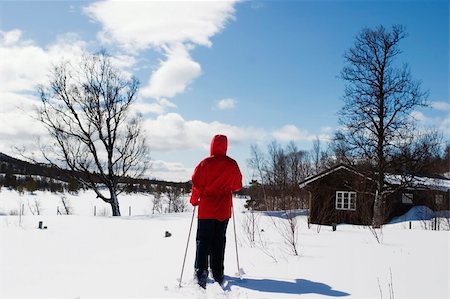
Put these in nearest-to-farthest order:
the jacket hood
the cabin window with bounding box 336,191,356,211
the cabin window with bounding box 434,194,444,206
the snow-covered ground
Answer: the snow-covered ground
the jacket hood
the cabin window with bounding box 434,194,444,206
the cabin window with bounding box 336,191,356,211

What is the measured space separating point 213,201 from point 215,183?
234 mm

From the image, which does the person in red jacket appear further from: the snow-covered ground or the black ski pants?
the snow-covered ground

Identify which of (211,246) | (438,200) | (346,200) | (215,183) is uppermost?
(215,183)

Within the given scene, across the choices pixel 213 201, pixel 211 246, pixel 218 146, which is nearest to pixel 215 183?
pixel 213 201

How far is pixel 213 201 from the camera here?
17.1 feet

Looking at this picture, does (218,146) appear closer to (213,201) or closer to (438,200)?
(213,201)

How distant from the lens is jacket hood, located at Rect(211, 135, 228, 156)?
5.31 m

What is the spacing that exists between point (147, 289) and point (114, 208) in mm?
22772

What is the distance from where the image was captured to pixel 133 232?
12.1m

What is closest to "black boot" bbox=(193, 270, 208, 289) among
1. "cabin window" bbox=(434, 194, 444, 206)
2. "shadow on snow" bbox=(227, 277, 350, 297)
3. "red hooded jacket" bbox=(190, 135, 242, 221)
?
"shadow on snow" bbox=(227, 277, 350, 297)

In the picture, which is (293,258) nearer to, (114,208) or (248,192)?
(114,208)

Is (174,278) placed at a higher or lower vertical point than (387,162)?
lower

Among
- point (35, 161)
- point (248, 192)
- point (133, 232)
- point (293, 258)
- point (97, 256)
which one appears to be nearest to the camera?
point (293, 258)

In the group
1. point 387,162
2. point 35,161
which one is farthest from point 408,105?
point 35,161
